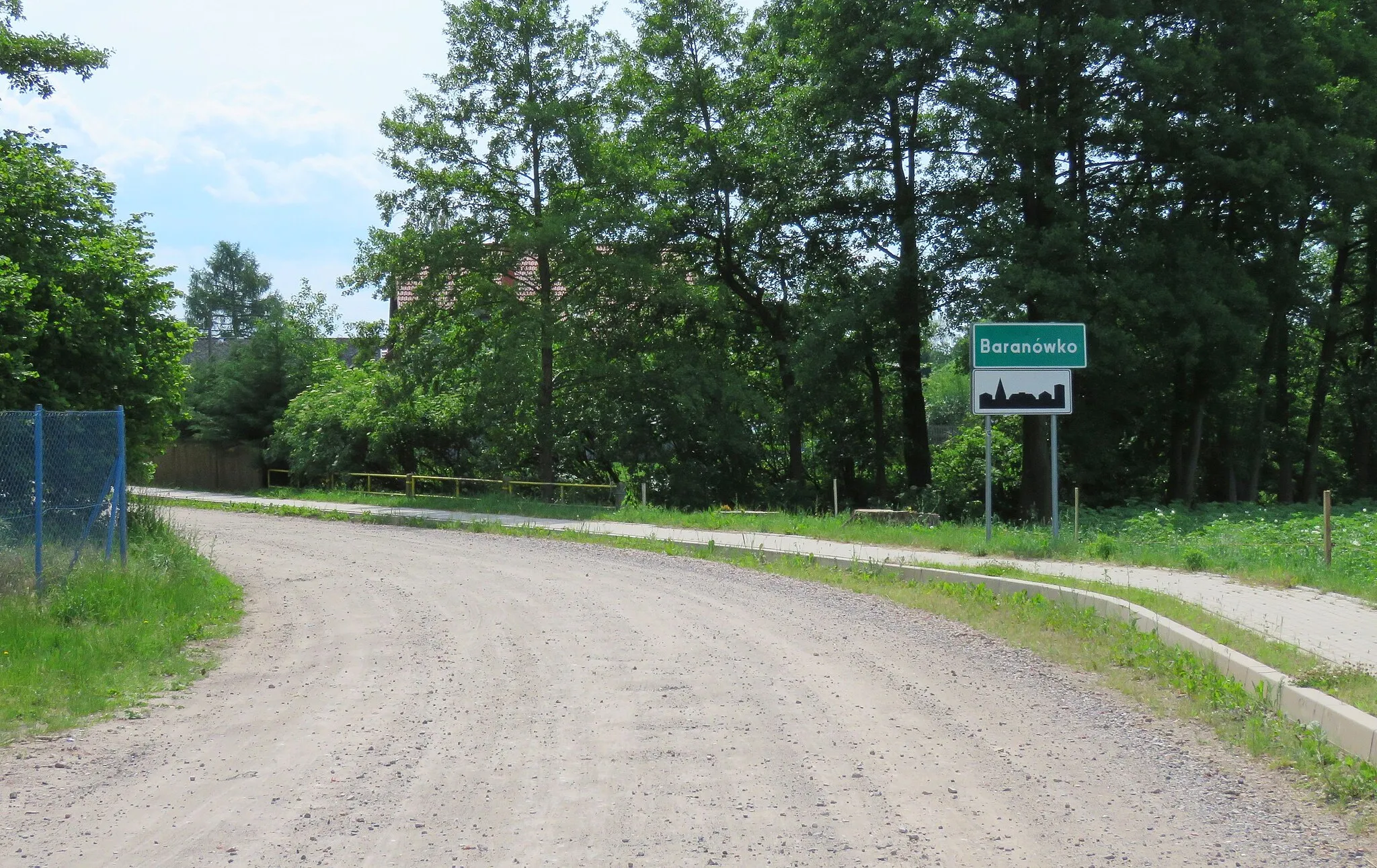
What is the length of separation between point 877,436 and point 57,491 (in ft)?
90.5

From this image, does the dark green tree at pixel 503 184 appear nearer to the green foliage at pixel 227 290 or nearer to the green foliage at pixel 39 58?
the green foliage at pixel 39 58

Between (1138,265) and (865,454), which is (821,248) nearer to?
(865,454)

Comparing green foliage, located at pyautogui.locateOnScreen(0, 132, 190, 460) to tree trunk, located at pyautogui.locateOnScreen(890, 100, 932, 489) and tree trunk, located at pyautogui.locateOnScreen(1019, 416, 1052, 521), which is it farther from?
tree trunk, located at pyautogui.locateOnScreen(1019, 416, 1052, 521)

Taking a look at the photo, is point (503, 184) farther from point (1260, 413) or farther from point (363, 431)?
point (1260, 413)

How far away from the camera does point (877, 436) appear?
36.2 metres

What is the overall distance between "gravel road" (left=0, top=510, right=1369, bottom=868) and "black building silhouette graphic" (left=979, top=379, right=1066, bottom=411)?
236 inches

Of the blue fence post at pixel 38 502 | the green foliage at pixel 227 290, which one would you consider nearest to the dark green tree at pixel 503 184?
the blue fence post at pixel 38 502

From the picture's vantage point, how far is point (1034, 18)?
2558 centimetres

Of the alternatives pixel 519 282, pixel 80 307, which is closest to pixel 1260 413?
pixel 519 282

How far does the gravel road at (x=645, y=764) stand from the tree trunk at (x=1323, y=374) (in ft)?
99.8

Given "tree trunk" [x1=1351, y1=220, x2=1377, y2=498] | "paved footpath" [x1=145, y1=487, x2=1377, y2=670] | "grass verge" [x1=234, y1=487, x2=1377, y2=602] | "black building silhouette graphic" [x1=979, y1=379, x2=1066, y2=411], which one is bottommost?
"paved footpath" [x1=145, y1=487, x2=1377, y2=670]

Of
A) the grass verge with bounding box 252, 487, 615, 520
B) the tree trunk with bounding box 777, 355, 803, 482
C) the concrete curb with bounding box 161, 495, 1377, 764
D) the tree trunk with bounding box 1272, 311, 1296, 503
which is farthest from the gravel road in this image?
the tree trunk with bounding box 1272, 311, 1296, 503

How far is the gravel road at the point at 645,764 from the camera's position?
506 centimetres

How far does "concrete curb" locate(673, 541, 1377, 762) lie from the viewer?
20.8 feet
